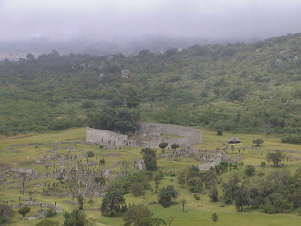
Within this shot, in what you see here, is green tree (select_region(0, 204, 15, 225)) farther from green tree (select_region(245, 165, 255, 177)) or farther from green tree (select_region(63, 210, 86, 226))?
green tree (select_region(245, 165, 255, 177))

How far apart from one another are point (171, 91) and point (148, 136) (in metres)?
51.2

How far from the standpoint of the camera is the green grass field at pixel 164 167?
33438 millimetres

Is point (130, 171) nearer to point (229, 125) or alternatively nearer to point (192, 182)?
point (192, 182)

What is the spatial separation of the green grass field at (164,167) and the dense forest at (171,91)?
801 centimetres

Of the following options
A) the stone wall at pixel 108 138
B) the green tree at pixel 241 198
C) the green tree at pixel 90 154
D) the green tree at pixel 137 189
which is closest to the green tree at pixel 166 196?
the green tree at pixel 137 189

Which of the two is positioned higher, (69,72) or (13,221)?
(69,72)

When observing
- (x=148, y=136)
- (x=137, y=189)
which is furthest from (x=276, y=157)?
(x=148, y=136)

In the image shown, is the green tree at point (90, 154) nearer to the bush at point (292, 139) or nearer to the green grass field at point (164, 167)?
the green grass field at point (164, 167)

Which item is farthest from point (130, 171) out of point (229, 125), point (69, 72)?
point (69, 72)

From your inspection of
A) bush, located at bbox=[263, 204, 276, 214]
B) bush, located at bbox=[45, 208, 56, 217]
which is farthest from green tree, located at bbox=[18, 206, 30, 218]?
bush, located at bbox=[263, 204, 276, 214]

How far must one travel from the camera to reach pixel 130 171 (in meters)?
→ 51.0

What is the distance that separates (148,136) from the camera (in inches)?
2960

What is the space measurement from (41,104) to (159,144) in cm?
Result: 5938

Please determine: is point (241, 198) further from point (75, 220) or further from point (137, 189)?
point (75, 220)
